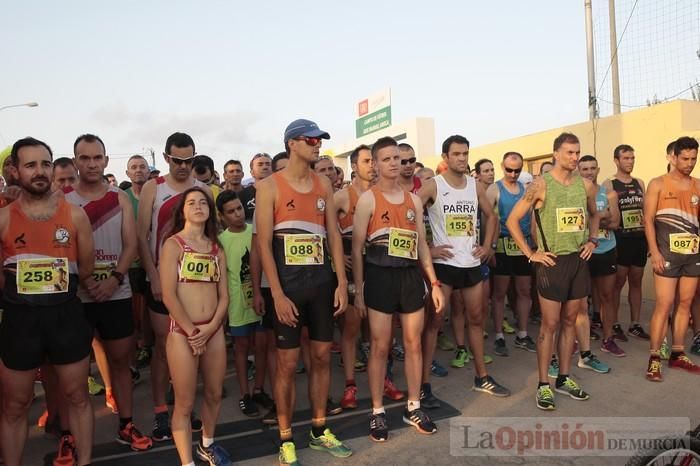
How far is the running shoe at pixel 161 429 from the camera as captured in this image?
12.7 feet

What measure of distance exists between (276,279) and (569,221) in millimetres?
2571

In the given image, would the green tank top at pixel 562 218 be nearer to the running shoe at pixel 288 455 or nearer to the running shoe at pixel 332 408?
the running shoe at pixel 332 408

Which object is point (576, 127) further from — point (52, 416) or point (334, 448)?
point (52, 416)

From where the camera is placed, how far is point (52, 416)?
400 cm

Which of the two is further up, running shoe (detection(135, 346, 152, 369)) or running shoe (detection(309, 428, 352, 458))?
running shoe (detection(135, 346, 152, 369))

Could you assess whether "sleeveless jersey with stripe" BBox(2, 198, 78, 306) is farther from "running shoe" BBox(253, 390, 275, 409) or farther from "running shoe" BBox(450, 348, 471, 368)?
"running shoe" BBox(450, 348, 471, 368)

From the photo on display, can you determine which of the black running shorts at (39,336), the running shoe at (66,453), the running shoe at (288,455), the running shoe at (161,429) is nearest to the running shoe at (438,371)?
the running shoe at (288,455)

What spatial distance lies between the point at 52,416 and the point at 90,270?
1469 mm

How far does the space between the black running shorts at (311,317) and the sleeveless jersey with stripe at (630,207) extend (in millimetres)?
4258

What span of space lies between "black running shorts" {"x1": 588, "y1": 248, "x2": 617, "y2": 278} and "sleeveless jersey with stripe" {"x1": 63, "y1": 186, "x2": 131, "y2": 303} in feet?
15.7

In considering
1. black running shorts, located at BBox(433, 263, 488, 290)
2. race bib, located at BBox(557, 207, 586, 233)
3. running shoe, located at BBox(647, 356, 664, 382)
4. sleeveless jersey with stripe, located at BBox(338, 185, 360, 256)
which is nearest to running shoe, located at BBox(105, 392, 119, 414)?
sleeveless jersey with stripe, located at BBox(338, 185, 360, 256)

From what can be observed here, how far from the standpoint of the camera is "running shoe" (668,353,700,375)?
4.86 meters

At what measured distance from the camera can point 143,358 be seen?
5.82 metres

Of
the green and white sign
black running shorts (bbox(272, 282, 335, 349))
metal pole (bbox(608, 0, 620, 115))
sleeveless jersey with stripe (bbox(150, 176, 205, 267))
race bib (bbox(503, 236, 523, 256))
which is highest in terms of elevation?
the green and white sign
